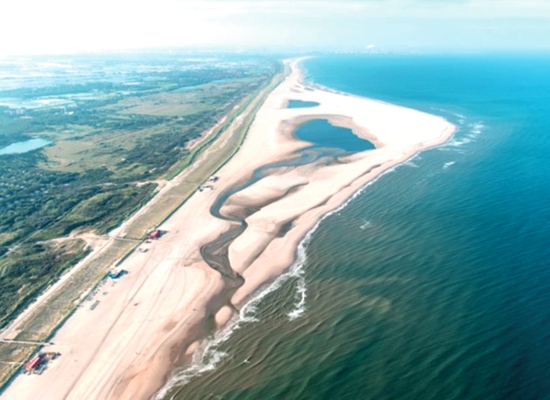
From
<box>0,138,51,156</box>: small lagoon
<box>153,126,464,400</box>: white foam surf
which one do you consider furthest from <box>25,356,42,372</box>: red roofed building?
<box>0,138,51,156</box>: small lagoon

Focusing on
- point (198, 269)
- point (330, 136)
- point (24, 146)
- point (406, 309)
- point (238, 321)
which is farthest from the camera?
point (24, 146)

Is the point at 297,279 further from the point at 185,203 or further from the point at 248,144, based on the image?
the point at 248,144

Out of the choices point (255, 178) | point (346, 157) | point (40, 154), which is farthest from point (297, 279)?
point (40, 154)

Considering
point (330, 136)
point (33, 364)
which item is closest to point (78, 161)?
point (330, 136)

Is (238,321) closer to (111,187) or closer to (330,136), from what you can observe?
(111,187)

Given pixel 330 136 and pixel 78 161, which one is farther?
pixel 330 136
